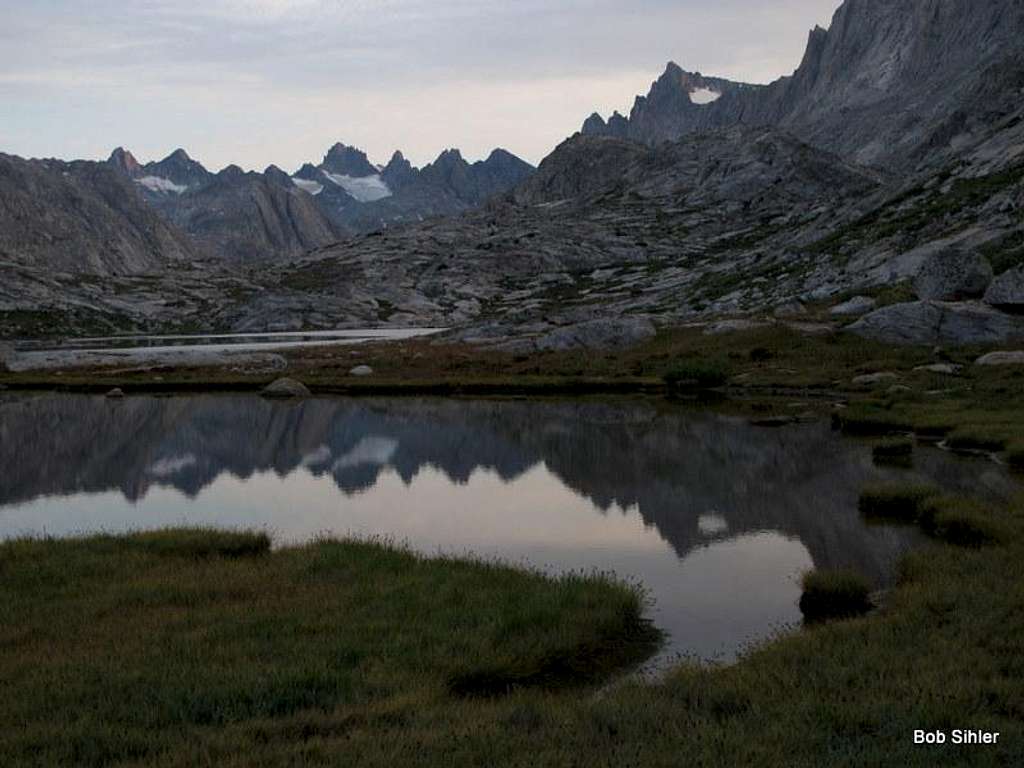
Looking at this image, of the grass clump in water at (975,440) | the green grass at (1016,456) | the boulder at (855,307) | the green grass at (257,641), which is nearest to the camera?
the green grass at (257,641)

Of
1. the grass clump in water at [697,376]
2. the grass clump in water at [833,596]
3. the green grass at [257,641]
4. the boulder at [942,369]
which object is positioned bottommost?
the grass clump in water at [697,376]

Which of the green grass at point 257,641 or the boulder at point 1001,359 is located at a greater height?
the green grass at point 257,641

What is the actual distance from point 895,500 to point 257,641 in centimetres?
2147

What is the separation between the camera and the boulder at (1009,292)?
7200 centimetres

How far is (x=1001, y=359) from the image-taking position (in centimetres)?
6156

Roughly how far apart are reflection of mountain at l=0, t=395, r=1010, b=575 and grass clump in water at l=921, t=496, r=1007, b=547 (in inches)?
51.5

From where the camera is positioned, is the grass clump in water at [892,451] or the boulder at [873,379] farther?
the boulder at [873,379]

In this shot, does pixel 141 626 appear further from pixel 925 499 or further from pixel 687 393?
pixel 687 393

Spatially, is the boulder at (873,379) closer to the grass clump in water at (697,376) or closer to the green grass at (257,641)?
the grass clump in water at (697,376)

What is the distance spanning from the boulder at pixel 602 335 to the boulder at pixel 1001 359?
37300 mm

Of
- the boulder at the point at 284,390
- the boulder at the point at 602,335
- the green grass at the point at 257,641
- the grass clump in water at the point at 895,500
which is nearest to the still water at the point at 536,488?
the grass clump in water at the point at 895,500

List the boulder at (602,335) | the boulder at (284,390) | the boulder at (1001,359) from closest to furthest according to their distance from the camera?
the boulder at (1001,359) < the boulder at (284,390) < the boulder at (602,335)

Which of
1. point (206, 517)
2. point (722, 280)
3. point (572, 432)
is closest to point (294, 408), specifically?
point (572, 432)

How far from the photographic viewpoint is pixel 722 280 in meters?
160
